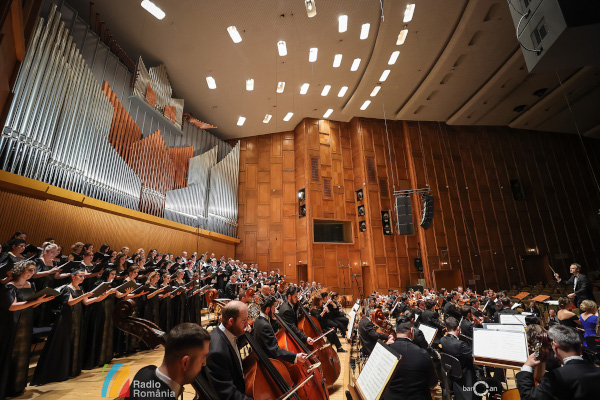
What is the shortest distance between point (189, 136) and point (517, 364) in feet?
39.1

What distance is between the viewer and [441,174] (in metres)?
15.6

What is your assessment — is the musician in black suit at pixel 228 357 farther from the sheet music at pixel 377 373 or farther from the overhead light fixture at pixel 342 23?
the overhead light fixture at pixel 342 23

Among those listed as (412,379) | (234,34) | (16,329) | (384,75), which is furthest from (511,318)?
(384,75)

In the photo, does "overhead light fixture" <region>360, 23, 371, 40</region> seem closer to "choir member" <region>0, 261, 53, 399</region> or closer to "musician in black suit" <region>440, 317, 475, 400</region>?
"musician in black suit" <region>440, 317, 475, 400</region>

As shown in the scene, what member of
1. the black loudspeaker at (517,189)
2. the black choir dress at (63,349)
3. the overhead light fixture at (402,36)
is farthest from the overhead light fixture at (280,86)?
the black loudspeaker at (517,189)

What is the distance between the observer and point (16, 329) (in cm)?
297

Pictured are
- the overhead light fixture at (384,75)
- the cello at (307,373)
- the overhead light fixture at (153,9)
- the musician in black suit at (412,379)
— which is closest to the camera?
the musician in black suit at (412,379)

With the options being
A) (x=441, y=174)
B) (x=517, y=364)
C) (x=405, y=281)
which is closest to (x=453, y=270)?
(x=405, y=281)

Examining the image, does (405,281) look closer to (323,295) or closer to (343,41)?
(323,295)

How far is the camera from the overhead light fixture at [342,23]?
30.4 feet

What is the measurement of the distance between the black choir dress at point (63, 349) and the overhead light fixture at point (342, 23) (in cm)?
972

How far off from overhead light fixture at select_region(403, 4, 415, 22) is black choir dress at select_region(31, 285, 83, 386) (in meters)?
11.0

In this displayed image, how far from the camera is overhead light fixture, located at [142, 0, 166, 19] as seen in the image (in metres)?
7.89

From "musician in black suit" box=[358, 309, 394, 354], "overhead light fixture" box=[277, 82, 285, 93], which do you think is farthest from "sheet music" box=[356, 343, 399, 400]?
"overhead light fixture" box=[277, 82, 285, 93]
